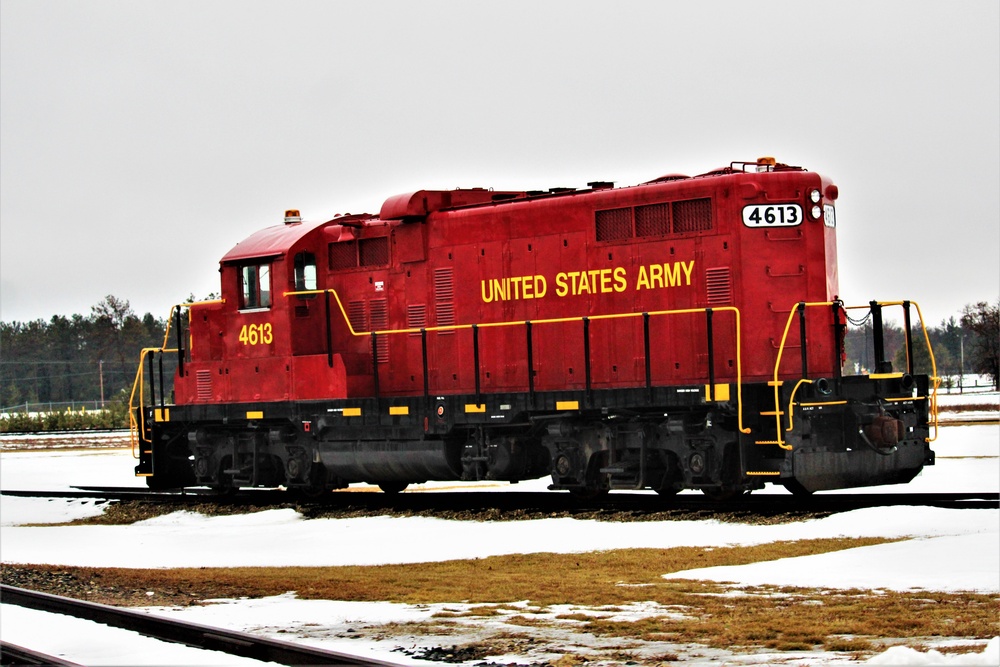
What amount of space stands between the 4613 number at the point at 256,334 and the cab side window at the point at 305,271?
770 mm

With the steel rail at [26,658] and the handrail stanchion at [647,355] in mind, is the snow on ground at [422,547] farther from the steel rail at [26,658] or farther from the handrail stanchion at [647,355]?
the handrail stanchion at [647,355]

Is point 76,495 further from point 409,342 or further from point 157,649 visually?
point 157,649

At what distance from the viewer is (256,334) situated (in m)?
18.2

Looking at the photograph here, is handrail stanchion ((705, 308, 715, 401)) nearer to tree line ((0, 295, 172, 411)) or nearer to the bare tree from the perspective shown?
tree line ((0, 295, 172, 411))

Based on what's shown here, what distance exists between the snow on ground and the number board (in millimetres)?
3458

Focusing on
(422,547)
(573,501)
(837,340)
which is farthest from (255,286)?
(837,340)

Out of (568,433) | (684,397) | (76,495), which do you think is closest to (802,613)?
(684,397)

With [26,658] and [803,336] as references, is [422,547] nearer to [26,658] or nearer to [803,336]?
[803,336]

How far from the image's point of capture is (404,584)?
1058cm

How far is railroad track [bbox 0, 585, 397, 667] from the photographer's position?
21.4 feet

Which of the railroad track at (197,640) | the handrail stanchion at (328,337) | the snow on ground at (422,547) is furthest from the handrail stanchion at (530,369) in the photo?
the railroad track at (197,640)

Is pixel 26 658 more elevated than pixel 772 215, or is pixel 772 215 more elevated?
pixel 772 215

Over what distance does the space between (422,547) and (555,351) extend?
11.8 feet

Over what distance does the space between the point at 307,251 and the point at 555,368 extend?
4404 mm
